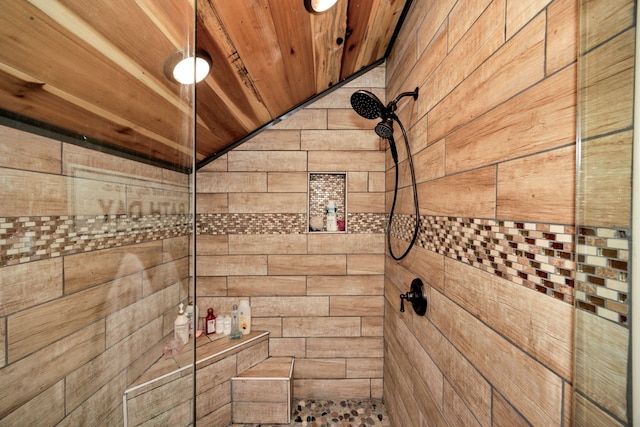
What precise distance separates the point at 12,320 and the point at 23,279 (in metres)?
0.11

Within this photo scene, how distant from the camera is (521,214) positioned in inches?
20.6

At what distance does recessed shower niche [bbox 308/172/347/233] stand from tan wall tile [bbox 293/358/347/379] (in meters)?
0.95

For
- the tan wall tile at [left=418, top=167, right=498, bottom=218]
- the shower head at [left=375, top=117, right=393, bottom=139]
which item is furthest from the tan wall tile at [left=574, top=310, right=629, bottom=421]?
the shower head at [left=375, top=117, right=393, bottom=139]

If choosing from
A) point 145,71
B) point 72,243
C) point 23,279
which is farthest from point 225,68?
point 23,279

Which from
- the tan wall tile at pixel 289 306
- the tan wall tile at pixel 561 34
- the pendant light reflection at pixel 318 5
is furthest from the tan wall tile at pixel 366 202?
the tan wall tile at pixel 561 34

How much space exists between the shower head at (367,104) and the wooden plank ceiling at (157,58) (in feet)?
1.12

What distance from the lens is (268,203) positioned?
171 cm

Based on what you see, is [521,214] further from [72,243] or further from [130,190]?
[72,243]

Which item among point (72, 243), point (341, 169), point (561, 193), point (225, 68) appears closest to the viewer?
point (561, 193)

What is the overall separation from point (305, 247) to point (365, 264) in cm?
45

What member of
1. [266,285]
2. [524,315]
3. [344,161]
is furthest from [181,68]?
[266,285]

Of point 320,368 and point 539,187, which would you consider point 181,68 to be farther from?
point 320,368

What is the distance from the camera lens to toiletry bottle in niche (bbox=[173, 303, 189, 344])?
87cm

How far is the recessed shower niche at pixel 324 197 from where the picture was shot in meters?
1.75
